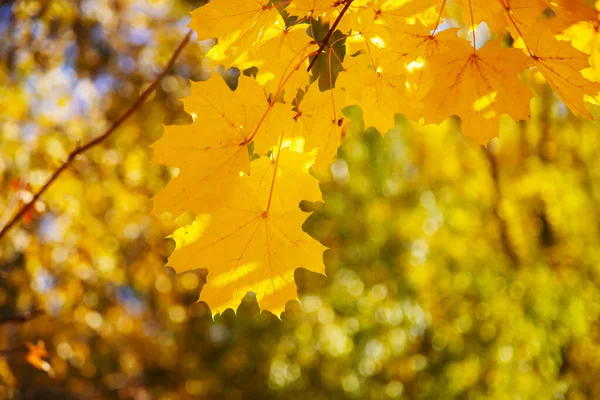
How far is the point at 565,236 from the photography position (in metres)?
4.43

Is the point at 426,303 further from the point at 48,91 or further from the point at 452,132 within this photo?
the point at 48,91

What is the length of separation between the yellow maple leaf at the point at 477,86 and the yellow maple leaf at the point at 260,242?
1.01 feet

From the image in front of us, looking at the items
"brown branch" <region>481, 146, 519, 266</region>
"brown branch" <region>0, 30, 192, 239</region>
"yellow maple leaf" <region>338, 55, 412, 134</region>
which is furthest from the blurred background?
"yellow maple leaf" <region>338, 55, 412, 134</region>

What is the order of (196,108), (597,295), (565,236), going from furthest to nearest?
1. (565,236)
2. (597,295)
3. (196,108)

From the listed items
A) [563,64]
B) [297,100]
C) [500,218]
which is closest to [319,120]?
[297,100]

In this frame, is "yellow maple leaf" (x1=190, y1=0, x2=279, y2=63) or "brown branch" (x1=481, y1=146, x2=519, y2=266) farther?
"brown branch" (x1=481, y1=146, x2=519, y2=266)

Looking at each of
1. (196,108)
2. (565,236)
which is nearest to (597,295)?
(565,236)

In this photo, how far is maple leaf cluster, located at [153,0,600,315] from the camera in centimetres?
95

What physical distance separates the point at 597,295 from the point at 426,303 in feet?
4.40

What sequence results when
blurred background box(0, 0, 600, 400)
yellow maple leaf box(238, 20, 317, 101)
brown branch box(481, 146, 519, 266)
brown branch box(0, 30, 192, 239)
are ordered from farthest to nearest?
brown branch box(481, 146, 519, 266) → blurred background box(0, 0, 600, 400) → brown branch box(0, 30, 192, 239) → yellow maple leaf box(238, 20, 317, 101)

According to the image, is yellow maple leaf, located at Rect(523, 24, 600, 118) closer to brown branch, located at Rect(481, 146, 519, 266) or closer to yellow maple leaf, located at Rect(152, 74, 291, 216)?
yellow maple leaf, located at Rect(152, 74, 291, 216)

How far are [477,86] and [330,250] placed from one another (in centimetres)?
416

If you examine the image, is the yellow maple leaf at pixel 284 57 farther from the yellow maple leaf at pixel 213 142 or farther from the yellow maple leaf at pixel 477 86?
the yellow maple leaf at pixel 477 86

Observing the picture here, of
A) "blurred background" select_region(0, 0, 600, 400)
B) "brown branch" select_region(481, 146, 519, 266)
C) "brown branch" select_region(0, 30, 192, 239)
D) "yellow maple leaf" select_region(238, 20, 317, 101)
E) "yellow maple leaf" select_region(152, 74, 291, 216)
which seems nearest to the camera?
"yellow maple leaf" select_region(152, 74, 291, 216)
